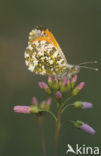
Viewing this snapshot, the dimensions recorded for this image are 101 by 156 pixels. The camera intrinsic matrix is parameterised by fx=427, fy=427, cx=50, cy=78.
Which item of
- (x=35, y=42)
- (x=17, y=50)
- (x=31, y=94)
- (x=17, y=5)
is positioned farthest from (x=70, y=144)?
(x=17, y=5)

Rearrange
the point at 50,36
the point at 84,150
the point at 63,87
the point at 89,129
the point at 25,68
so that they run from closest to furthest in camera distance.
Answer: the point at 89,129
the point at 63,87
the point at 50,36
the point at 84,150
the point at 25,68

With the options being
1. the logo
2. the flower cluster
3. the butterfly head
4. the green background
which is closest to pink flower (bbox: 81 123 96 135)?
the flower cluster

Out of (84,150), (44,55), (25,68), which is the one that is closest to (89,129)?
(44,55)

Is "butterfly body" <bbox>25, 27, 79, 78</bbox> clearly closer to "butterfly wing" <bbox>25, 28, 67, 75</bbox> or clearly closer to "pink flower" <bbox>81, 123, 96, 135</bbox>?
"butterfly wing" <bbox>25, 28, 67, 75</bbox>

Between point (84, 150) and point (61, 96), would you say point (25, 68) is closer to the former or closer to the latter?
point (84, 150)

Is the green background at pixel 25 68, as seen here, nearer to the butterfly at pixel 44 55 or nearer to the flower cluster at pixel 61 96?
the butterfly at pixel 44 55

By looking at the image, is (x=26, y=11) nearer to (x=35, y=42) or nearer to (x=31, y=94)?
(x=31, y=94)
